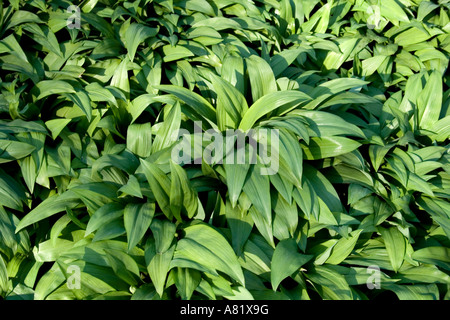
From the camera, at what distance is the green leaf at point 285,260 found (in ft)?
5.70

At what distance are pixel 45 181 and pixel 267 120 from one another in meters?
1.08

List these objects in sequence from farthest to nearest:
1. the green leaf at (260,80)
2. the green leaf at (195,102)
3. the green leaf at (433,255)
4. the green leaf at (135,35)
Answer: the green leaf at (135,35)
the green leaf at (260,80)
the green leaf at (195,102)
the green leaf at (433,255)

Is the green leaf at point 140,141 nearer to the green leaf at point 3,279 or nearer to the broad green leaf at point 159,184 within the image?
the broad green leaf at point 159,184

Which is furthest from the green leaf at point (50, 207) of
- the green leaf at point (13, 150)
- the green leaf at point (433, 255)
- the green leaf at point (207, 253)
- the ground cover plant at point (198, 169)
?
the green leaf at point (433, 255)

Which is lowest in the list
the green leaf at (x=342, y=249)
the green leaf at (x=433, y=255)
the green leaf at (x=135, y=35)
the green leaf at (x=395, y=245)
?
the green leaf at (x=433, y=255)

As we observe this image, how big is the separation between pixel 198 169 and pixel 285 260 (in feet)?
1.87

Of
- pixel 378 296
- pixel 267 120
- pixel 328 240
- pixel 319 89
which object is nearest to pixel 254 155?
pixel 267 120

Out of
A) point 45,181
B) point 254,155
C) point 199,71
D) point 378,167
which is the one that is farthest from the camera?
point 199,71

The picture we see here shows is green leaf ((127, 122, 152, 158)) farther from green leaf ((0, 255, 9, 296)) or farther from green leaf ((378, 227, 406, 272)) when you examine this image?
green leaf ((378, 227, 406, 272))

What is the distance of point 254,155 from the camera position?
1.96 meters

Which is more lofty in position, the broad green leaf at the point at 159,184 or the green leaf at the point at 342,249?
the broad green leaf at the point at 159,184

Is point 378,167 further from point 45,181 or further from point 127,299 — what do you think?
point 45,181

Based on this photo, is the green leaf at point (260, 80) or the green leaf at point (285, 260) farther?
the green leaf at point (260, 80)

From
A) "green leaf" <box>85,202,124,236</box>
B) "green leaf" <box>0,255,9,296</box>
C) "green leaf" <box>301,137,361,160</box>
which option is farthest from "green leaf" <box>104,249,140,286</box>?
"green leaf" <box>301,137,361,160</box>
